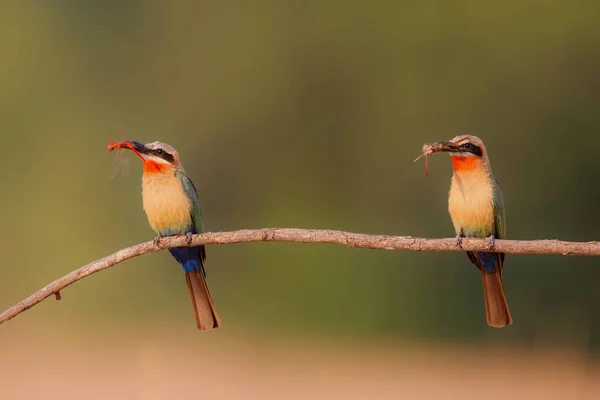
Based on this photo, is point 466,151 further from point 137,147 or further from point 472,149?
point 137,147

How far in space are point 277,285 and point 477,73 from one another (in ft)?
12.5

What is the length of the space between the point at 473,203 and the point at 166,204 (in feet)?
4.08

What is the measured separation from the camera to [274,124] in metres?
13.1

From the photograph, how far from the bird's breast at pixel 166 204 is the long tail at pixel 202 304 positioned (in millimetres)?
341

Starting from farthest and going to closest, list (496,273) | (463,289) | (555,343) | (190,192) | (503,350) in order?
1. (463,289)
2. (503,350)
3. (555,343)
4. (190,192)
5. (496,273)

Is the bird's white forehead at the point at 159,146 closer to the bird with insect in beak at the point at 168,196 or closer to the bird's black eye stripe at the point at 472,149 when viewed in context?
the bird with insect in beak at the point at 168,196

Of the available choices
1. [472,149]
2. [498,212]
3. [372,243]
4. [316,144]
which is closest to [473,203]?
[498,212]

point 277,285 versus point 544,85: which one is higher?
point 544,85

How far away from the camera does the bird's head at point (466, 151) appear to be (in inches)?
136

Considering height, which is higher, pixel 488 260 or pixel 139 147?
pixel 139 147

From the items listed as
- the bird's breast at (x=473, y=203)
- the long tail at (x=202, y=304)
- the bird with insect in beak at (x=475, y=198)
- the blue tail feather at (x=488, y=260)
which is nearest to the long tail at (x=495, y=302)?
the blue tail feather at (x=488, y=260)

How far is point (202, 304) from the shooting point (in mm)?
3318

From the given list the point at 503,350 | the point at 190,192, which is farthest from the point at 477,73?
the point at 190,192

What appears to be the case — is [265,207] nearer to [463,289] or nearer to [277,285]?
[277,285]
